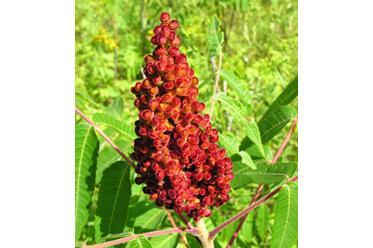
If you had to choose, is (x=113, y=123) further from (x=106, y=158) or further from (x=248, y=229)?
(x=248, y=229)

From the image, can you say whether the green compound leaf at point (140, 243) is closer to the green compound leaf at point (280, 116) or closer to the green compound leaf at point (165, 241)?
the green compound leaf at point (165, 241)

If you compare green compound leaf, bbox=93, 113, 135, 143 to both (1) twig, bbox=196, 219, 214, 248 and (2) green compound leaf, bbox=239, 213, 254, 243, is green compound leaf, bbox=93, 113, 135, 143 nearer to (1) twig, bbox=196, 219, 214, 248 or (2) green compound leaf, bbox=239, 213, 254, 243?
(1) twig, bbox=196, 219, 214, 248

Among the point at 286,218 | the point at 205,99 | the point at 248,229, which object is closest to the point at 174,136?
the point at 205,99

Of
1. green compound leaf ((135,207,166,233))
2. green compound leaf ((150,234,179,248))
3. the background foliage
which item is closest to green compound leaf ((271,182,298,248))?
the background foliage

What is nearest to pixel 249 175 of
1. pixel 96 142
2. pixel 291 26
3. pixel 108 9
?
pixel 96 142

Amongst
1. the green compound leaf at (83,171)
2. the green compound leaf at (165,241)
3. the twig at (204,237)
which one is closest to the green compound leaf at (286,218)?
the twig at (204,237)
